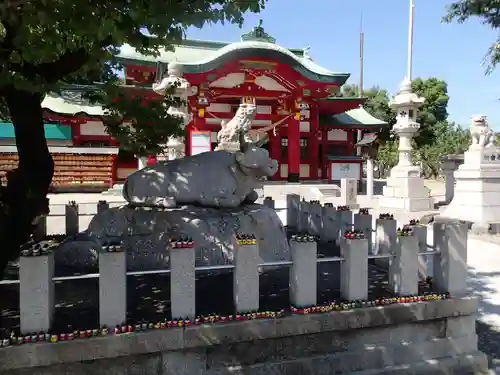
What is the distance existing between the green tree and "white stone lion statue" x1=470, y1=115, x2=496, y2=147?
12355 millimetres

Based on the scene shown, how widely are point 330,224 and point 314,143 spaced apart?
16351 millimetres

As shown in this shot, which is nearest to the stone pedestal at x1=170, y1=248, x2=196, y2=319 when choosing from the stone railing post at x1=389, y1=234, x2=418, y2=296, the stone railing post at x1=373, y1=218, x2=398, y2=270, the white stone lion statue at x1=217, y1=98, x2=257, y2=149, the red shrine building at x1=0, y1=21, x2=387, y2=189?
the stone railing post at x1=389, y1=234, x2=418, y2=296

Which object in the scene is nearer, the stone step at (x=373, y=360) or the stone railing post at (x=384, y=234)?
the stone step at (x=373, y=360)

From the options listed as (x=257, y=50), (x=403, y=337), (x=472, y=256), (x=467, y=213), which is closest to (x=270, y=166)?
(x=403, y=337)

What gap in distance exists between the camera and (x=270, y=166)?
5668mm

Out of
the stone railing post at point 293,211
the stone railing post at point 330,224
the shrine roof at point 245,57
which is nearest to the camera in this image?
the stone railing post at point 330,224

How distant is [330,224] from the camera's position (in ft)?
25.2

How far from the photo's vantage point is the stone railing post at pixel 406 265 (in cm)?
452

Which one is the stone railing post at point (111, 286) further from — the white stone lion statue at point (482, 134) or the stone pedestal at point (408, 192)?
the stone pedestal at point (408, 192)

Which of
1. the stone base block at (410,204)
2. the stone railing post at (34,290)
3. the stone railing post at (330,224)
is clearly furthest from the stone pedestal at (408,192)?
the stone railing post at (34,290)

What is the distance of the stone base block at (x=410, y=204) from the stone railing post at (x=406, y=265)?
12.9 metres

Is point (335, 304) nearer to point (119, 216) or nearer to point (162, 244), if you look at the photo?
point (162, 244)

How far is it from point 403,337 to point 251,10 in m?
3.63

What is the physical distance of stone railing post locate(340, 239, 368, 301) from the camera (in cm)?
432
